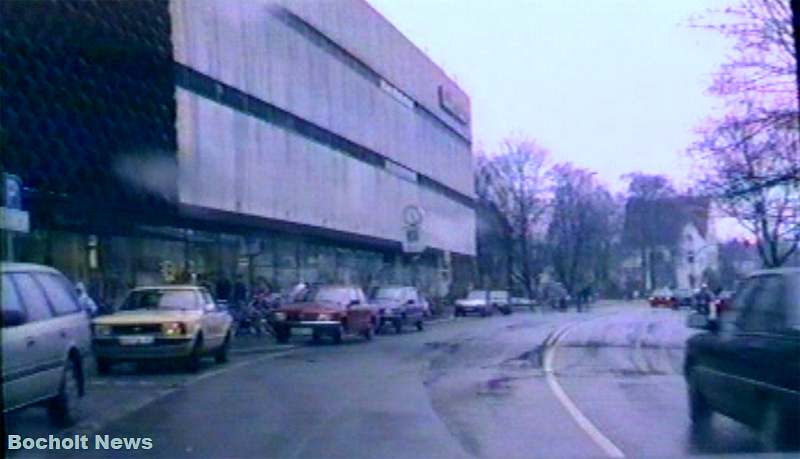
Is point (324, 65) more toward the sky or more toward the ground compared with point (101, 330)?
more toward the sky

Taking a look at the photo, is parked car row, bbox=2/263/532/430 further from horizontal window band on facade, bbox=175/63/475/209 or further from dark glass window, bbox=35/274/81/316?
horizontal window band on facade, bbox=175/63/475/209

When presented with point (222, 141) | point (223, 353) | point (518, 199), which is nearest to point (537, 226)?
point (518, 199)

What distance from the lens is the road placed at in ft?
36.6

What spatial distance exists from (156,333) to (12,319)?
873 cm

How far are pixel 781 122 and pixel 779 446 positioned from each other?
17416mm

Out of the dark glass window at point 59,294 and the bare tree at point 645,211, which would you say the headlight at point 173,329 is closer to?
the dark glass window at point 59,294

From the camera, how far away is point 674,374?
1925 centimetres

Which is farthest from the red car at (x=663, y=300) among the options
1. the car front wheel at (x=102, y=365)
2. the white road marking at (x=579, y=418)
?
the car front wheel at (x=102, y=365)

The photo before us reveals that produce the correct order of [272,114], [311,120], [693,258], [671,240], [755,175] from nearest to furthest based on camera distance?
[755,175] → [272,114] → [311,120] → [693,258] → [671,240]

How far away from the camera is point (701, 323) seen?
12.6 metres

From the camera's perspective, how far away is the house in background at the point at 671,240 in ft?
139

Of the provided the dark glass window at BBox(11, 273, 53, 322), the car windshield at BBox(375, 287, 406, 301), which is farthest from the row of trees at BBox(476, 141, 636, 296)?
the dark glass window at BBox(11, 273, 53, 322)

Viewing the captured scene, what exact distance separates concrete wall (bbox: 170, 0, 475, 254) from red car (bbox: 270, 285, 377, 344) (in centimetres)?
386

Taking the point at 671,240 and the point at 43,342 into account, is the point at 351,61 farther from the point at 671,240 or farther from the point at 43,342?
the point at 43,342
